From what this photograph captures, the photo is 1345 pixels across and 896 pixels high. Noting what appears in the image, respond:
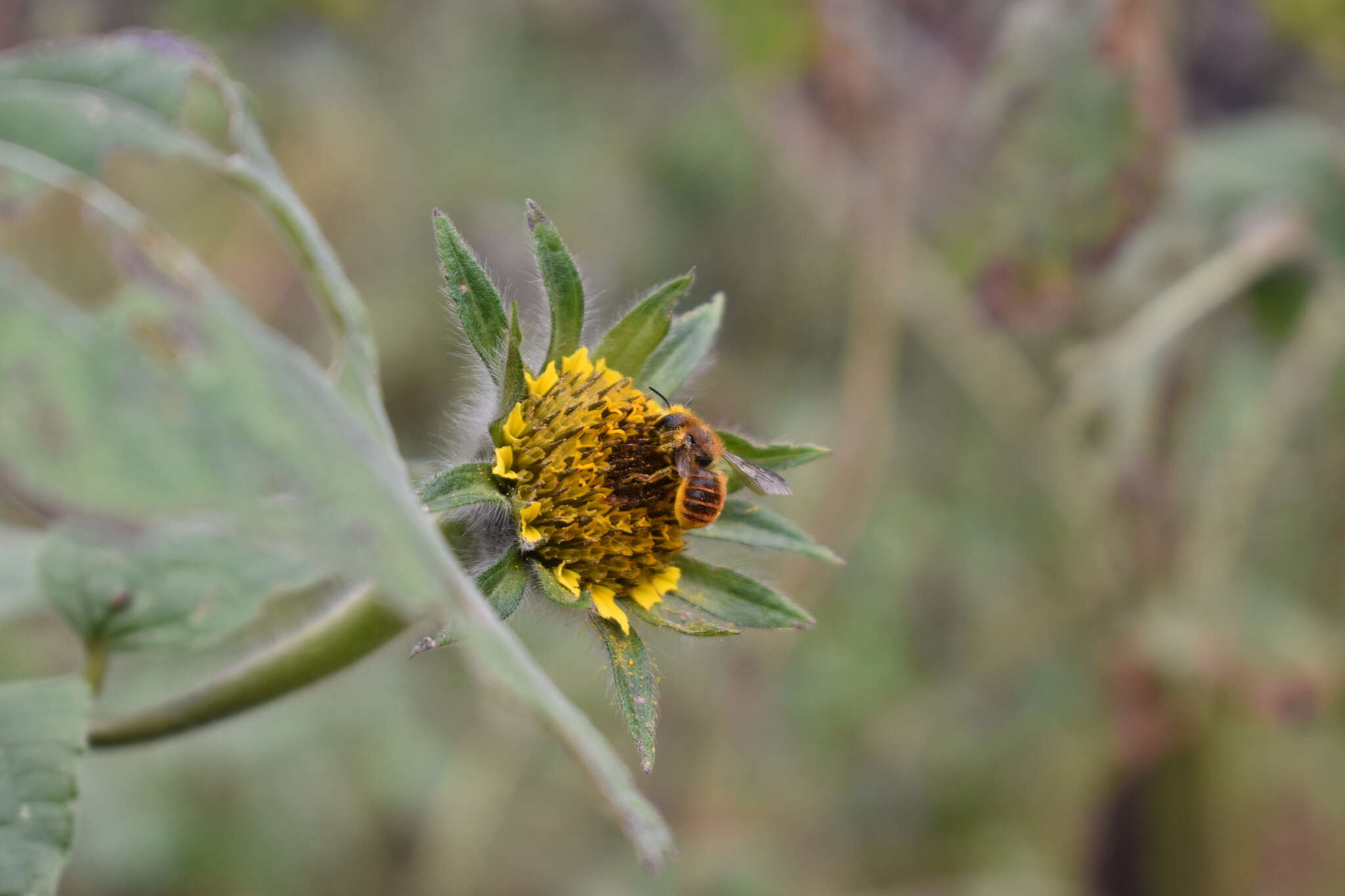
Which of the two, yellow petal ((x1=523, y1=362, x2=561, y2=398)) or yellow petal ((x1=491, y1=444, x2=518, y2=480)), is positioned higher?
yellow petal ((x1=523, y1=362, x2=561, y2=398))

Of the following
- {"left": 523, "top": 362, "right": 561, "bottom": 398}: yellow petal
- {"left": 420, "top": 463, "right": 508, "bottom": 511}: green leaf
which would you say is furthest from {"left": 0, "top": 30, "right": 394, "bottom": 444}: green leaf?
{"left": 523, "top": 362, "right": 561, "bottom": 398}: yellow petal

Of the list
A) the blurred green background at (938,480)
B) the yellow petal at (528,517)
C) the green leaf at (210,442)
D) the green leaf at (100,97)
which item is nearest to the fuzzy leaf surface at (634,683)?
the yellow petal at (528,517)

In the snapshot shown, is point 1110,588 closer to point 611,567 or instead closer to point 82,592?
point 611,567

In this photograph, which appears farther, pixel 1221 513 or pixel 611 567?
pixel 1221 513

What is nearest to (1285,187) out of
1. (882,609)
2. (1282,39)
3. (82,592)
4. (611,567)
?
(1282,39)

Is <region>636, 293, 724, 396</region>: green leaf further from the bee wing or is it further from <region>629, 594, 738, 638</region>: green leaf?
<region>629, 594, 738, 638</region>: green leaf

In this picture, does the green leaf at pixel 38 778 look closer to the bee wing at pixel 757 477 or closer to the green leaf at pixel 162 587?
the green leaf at pixel 162 587

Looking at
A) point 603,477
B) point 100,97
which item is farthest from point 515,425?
point 100,97
